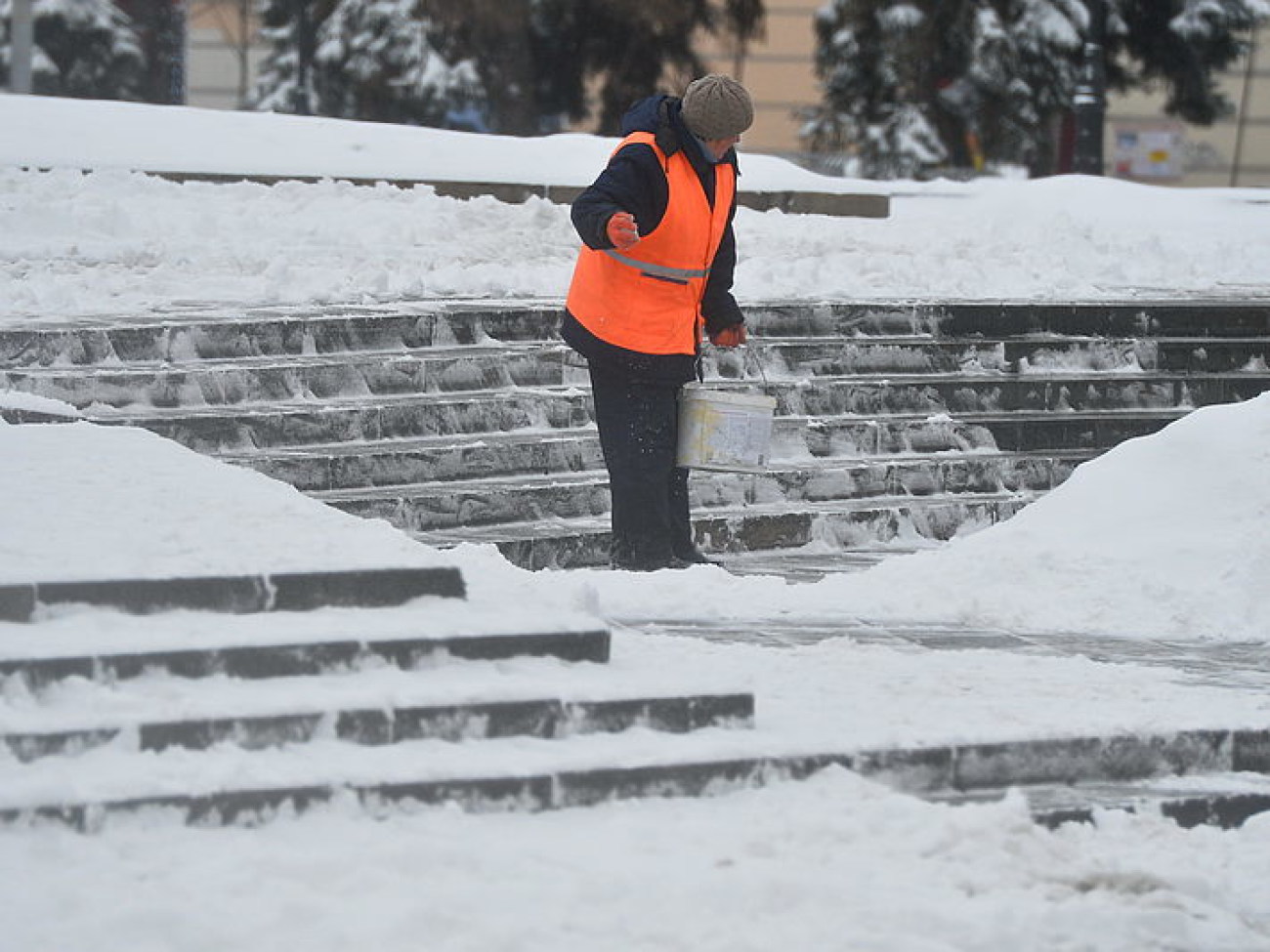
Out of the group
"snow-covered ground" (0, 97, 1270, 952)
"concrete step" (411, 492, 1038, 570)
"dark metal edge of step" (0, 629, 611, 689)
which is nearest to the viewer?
"snow-covered ground" (0, 97, 1270, 952)

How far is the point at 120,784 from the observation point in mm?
4262

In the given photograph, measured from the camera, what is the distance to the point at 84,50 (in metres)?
30.3

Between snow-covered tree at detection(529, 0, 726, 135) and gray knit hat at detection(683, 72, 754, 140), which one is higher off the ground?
snow-covered tree at detection(529, 0, 726, 135)

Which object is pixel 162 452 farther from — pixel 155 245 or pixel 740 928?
pixel 155 245

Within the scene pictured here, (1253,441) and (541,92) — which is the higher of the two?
(541,92)

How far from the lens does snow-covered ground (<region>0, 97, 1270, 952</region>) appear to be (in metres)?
3.94

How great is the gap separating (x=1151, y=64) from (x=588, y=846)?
72.1 ft

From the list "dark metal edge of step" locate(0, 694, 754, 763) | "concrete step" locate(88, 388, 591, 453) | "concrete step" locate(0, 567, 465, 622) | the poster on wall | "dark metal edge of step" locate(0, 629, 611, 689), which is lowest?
"dark metal edge of step" locate(0, 694, 754, 763)

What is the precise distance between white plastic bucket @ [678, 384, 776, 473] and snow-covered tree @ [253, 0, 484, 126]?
61.8 feet

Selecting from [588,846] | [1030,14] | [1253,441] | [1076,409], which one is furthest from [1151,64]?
A: [588,846]

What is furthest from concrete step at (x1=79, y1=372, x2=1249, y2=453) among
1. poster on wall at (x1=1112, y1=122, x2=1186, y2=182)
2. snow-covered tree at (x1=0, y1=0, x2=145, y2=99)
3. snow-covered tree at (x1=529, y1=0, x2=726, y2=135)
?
snow-covered tree at (x1=0, y1=0, x2=145, y2=99)

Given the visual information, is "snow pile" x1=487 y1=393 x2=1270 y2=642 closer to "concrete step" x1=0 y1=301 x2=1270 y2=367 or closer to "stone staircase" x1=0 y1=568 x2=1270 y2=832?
"stone staircase" x1=0 y1=568 x2=1270 y2=832

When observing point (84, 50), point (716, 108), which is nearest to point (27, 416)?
point (716, 108)

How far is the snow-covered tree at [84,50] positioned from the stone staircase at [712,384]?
2235 centimetres
